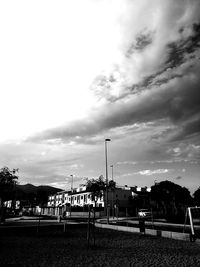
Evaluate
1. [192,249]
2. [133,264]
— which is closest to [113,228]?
[192,249]

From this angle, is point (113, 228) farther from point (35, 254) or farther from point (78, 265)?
point (78, 265)

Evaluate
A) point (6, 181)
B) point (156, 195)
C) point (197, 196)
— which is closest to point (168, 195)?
point (156, 195)

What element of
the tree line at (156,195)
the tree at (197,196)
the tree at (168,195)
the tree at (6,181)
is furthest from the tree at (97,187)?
the tree at (197,196)

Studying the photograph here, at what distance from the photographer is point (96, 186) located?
4875cm

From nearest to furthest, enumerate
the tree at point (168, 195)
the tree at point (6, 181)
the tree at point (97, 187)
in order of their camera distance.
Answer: the tree at point (6, 181) → the tree at point (97, 187) → the tree at point (168, 195)

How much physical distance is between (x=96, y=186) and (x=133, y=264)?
132 ft

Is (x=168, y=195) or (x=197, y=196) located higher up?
(x=197, y=196)

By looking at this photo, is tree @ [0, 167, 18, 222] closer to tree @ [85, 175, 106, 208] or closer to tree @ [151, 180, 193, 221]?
tree @ [85, 175, 106, 208]

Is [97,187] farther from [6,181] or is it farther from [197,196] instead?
[197,196]

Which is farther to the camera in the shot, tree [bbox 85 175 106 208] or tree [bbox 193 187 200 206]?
tree [bbox 193 187 200 206]

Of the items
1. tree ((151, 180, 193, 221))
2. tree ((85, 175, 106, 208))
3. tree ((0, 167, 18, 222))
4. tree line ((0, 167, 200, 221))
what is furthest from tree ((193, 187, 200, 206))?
tree ((0, 167, 18, 222))

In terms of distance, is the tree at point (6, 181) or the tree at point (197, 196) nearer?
the tree at point (6, 181)

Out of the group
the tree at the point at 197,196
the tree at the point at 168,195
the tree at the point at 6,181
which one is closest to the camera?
the tree at the point at 6,181

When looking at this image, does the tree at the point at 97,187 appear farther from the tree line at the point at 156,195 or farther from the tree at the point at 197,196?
the tree at the point at 197,196
